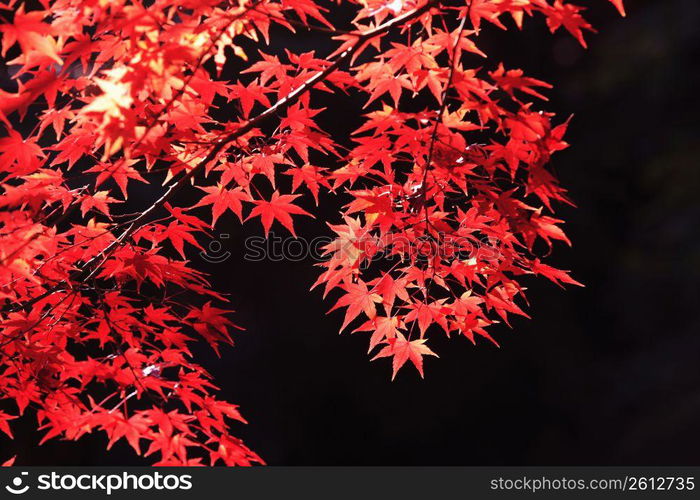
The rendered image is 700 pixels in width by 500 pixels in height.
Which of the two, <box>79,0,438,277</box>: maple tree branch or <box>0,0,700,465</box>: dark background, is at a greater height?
<box>79,0,438,277</box>: maple tree branch

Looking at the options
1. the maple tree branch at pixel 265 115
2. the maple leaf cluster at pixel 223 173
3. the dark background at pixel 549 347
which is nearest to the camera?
the maple leaf cluster at pixel 223 173

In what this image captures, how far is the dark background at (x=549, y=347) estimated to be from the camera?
4.34m

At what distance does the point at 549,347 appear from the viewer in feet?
14.9

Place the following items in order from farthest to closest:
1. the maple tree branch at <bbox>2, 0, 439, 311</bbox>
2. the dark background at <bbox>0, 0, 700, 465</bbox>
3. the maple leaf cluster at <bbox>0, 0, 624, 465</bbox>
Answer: the dark background at <bbox>0, 0, 700, 465</bbox> < the maple tree branch at <bbox>2, 0, 439, 311</bbox> < the maple leaf cluster at <bbox>0, 0, 624, 465</bbox>

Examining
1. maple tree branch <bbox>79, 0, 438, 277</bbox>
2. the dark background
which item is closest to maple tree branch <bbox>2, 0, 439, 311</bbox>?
maple tree branch <bbox>79, 0, 438, 277</bbox>

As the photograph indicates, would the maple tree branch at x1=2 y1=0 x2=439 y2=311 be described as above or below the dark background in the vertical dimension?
above

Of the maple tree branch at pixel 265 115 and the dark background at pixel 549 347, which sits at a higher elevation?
the maple tree branch at pixel 265 115

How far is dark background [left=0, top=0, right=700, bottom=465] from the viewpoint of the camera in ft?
14.2

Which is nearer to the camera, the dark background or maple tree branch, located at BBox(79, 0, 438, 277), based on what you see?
maple tree branch, located at BBox(79, 0, 438, 277)

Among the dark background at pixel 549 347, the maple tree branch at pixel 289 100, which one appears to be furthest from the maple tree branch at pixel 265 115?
the dark background at pixel 549 347

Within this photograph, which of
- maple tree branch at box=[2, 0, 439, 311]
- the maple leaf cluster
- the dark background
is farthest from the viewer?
the dark background

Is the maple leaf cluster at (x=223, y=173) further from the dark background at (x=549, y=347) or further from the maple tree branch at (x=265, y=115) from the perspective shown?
the dark background at (x=549, y=347)

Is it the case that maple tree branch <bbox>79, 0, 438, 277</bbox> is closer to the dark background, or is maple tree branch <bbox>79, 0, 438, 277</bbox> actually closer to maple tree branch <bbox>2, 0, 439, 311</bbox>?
maple tree branch <bbox>2, 0, 439, 311</bbox>

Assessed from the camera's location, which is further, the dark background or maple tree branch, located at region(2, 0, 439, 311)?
the dark background
